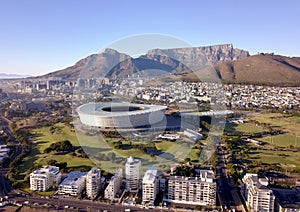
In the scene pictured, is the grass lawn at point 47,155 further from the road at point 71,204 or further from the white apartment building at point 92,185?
the white apartment building at point 92,185

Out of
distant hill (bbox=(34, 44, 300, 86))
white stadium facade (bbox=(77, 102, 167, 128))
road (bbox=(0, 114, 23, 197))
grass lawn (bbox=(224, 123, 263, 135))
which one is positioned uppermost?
distant hill (bbox=(34, 44, 300, 86))

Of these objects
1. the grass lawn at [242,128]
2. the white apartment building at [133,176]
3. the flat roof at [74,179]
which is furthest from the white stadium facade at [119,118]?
the white apartment building at [133,176]

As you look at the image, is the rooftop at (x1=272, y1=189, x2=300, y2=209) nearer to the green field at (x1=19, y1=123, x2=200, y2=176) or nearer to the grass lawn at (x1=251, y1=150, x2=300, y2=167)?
the grass lawn at (x1=251, y1=150, x2=300, y2=167)

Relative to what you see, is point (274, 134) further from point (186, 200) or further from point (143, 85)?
point (143, 85)

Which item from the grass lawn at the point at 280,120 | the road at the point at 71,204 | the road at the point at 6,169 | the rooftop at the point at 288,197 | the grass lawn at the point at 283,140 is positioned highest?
the grass lawn at the point at 280,120

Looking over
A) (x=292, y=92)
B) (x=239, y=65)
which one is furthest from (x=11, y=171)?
(x=239, y=65)

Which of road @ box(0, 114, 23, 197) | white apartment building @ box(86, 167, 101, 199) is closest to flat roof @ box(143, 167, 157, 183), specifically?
white apartment building @ box(86, 167, 101, 199)

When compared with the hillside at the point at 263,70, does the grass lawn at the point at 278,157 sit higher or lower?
lower
